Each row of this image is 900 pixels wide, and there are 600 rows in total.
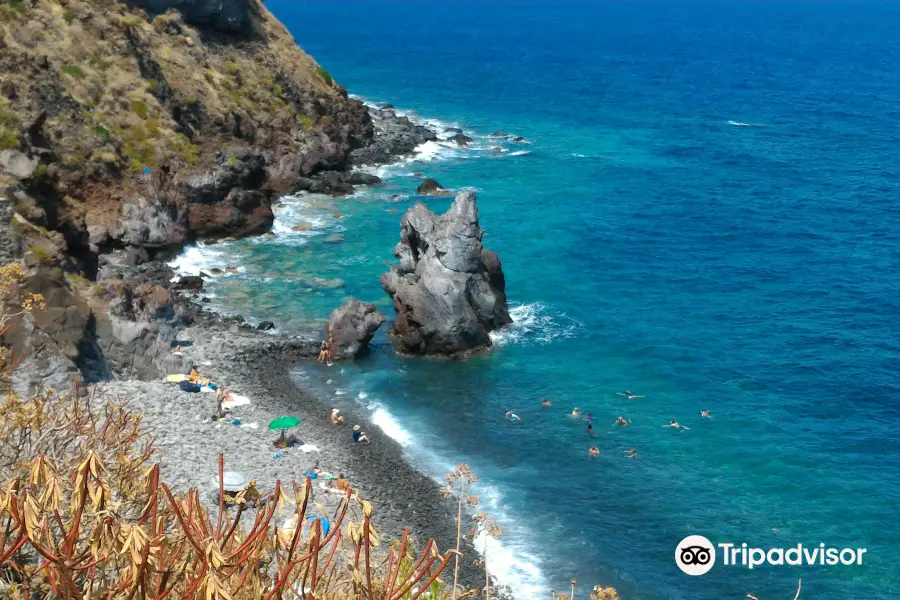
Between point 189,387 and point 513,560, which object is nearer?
point 513,560

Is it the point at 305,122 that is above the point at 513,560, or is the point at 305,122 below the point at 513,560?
above

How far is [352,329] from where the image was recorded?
176ft

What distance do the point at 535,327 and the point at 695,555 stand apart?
2404 centimetres

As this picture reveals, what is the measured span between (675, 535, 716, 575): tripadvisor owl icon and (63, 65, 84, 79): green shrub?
5990 cm

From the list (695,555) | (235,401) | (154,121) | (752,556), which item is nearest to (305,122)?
(154,121)

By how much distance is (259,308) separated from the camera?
197ft

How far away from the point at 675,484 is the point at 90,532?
3395 centimetres

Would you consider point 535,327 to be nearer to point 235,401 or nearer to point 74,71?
point 235,401

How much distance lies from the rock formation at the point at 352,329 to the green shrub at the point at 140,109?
31891 mm

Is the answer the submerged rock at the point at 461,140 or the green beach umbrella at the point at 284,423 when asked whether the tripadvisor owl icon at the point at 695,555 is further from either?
the submerged rock at the point at 461,140

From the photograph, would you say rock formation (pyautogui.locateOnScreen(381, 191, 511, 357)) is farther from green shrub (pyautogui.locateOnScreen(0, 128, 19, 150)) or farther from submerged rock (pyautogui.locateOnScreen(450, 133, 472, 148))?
submerged rock (pyautogui.locateOnScreen(450, 133, 472, 148))

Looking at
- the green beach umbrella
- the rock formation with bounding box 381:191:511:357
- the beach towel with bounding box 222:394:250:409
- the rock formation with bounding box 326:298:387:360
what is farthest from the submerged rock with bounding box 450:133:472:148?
the green beach umbrella

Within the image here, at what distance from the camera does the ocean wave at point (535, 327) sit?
57219 mm

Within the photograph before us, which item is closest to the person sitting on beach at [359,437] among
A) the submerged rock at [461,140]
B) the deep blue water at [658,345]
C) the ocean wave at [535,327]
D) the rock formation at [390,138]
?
the deep blue water at [658,345]
